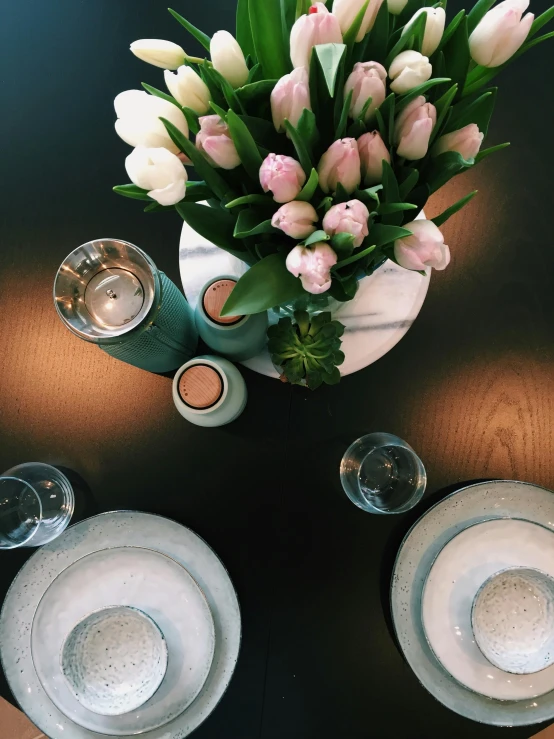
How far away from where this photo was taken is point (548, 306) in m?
0.71

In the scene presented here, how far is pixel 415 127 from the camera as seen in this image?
0.38m

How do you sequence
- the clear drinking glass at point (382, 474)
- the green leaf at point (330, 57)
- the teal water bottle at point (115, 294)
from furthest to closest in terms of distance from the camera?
the clear drinking glass at point (382, 474) < the teal water bottle at point (115, 294) < the green leaf at point (330, 57)

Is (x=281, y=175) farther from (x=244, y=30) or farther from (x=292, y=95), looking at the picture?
(x=244, y=30)

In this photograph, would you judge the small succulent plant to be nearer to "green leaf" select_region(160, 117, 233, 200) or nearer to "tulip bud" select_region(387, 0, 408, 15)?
"green leaf" select_region(160, 117, 233, 200)

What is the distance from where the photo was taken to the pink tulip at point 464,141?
1.34 feet

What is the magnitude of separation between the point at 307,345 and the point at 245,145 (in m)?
0.23

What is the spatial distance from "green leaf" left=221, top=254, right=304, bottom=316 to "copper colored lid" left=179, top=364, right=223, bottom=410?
18 cm

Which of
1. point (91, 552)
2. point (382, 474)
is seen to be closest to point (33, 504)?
point (91, 552)

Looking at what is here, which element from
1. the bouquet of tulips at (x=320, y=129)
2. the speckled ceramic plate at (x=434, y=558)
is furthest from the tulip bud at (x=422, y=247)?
the speckled ceramic plate at (x=434, y=558)

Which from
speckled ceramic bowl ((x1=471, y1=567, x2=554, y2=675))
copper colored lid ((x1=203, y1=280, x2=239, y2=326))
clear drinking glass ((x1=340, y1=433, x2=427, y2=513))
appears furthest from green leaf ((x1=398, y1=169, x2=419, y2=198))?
speckled ceramic bowl ((x1=471, y1=567, x2=554, y2=675))

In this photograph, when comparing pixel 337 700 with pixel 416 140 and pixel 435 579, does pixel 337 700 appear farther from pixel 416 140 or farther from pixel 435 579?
pixel 416 140

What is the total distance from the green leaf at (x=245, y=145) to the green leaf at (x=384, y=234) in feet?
0.33

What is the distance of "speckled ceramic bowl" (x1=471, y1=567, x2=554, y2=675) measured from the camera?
59 centimetres

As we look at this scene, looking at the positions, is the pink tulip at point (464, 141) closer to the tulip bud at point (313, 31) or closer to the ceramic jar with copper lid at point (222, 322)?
the tulip bud at point (313, 31)
